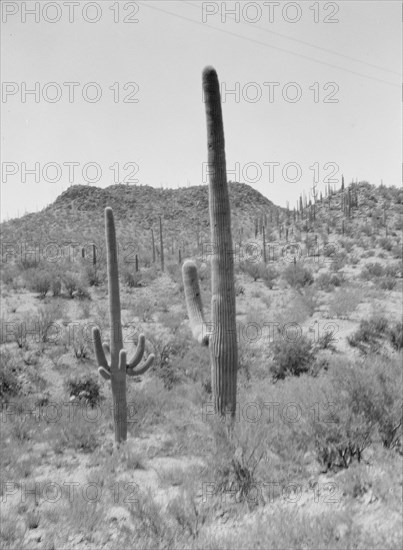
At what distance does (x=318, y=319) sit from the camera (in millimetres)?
14109

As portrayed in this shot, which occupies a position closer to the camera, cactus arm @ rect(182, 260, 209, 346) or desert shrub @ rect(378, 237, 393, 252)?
cactus arm @ rect(182, 260, 209, 346)

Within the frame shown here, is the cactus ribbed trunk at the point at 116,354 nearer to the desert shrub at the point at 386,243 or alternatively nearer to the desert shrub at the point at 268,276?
the desert shrub at the point at 268,276

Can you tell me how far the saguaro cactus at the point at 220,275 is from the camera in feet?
21.4

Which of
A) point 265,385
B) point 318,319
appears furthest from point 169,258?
point 265,385

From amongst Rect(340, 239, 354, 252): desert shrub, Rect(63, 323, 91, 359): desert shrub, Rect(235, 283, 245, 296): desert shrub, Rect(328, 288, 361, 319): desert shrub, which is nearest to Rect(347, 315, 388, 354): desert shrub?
Rect(328, 288, 361, 319): desert shrub

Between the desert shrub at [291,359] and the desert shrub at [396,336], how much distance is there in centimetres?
239

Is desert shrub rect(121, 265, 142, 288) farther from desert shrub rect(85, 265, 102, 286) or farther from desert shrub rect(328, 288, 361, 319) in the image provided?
desert shrub rect(328, 288, 361, 319)

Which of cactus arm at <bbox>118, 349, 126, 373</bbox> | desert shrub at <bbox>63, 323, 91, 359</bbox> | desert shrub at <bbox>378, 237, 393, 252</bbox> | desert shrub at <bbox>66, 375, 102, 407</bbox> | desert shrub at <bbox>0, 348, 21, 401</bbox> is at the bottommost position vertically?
desert shrub at <bbox>66, 375, 102, 407</bbox>

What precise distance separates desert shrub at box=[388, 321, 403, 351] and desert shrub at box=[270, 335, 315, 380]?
239 centimetres

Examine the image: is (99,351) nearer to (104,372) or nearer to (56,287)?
(104,372)

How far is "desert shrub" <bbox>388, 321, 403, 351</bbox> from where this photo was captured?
1161cm

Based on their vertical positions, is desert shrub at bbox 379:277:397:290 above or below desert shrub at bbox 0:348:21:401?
above

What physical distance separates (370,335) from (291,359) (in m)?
2.94

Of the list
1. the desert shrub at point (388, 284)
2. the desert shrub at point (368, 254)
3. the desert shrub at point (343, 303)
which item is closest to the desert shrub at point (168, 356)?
the desert shrub at point (343, 303)
